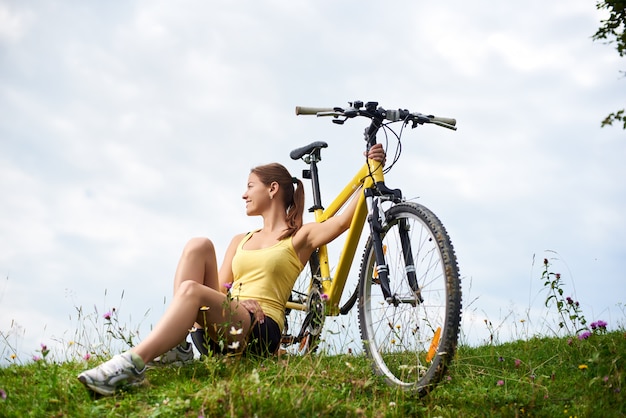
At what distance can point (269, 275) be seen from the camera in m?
5.21

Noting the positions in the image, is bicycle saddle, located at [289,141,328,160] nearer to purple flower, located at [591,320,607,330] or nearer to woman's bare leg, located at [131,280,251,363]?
woman's bare leg, located at [131,280,251,363]

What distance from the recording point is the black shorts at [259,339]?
16.0 feet

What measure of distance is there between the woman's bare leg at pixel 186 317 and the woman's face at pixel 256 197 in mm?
1178

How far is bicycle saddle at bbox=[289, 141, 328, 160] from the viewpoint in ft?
20.0

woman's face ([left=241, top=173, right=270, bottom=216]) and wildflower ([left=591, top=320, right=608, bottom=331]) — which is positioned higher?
woman's face ([left=241, top=173, right=270, bottom=216])

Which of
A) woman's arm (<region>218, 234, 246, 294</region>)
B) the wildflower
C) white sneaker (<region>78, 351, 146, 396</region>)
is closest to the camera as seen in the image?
white sneaker (<region>78, 351, 146, 396</region>)

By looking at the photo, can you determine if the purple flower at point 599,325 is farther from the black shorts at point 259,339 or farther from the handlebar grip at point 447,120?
the black shorts at point 259,339

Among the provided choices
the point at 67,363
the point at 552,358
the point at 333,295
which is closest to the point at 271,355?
the point at 333,295

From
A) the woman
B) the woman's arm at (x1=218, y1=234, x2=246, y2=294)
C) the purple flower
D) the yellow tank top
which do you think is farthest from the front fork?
the purple flower

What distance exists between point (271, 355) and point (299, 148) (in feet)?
6.67

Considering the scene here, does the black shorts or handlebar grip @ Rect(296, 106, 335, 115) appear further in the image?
handlebar grip @ Rect(296, 106, 335, 115)

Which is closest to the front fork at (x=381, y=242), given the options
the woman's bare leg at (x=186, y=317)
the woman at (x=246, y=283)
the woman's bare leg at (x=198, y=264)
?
the woman at (x=246, y=283)

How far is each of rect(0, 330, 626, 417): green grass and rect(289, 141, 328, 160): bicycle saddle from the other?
1819 mm

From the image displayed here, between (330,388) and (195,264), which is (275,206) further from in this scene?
(330,388)
